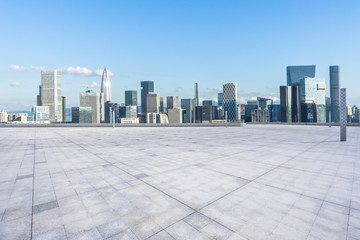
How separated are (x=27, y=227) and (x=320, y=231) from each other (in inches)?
267

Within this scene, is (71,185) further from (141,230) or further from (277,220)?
(277,220)

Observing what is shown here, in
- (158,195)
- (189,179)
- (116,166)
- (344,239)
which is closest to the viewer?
(344,239)

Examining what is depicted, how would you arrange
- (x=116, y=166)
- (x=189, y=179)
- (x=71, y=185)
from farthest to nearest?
(x=116, y=166)
(x=189, y=179)
(x=71, y=185)

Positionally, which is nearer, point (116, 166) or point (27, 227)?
point (27, 227)

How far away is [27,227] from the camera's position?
4402 millimetres


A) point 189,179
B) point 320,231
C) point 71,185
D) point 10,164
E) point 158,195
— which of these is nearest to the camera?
point 320,231

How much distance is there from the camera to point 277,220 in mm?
4605

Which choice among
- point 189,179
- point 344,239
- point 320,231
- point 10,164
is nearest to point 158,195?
point 189,179

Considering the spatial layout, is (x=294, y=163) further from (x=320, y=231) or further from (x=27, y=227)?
(x=27, y=227)

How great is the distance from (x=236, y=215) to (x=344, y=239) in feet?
7.23

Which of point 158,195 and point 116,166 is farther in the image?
point 116,166

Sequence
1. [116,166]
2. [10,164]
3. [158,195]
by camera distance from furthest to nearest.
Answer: [10,164], [116,166], [158,195]

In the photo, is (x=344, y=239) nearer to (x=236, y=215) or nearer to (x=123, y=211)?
(x=236, y=215)

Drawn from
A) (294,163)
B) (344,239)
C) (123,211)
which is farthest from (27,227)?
(294,163)
